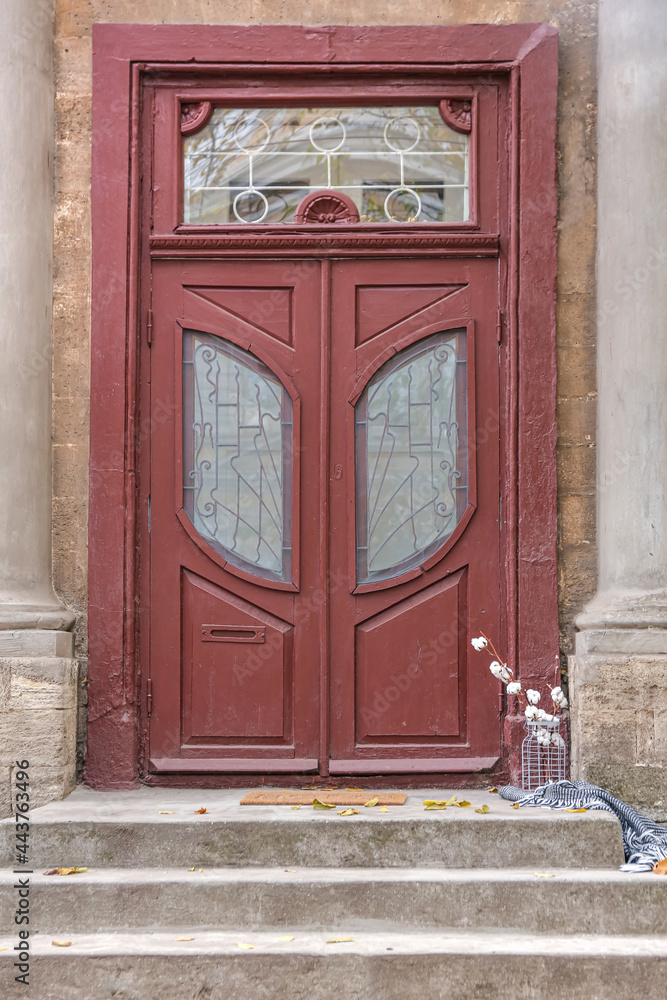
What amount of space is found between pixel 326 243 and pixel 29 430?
178 cm

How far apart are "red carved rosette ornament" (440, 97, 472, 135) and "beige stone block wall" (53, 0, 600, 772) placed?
41 cm

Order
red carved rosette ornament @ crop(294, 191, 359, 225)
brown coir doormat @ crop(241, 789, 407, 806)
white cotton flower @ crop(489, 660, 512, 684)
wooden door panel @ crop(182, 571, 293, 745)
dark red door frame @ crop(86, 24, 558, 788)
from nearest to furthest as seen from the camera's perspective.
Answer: brown coir doormat @ crop(241, 789, 407, 806) → white cotton flower @ crop(489, 660, 512, 684) → dark red door frame @ crop(86, 24, 558, 788) → wooden door panel @ crop(182, 571, 293, 745) → red carved rosette ornament @ crop(294, 191, 359, 225)

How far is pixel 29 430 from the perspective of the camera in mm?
5324

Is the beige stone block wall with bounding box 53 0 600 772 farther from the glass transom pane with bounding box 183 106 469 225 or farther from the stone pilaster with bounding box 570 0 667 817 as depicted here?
the glass transom pane with bounding box 183 106 469 225

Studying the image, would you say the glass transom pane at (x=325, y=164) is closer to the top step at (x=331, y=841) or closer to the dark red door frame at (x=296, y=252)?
the dark red door frame at (x=296, y=252)

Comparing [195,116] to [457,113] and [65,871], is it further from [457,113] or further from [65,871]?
[65,871]

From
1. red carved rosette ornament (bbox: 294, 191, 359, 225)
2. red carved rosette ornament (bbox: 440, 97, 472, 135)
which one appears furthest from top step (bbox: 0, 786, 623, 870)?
red carved rosette ornament (bbox: 440, 97, 472, 135)

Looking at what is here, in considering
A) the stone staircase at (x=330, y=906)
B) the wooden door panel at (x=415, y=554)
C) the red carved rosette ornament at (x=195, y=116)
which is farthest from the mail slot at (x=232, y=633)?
the red carved rosette ornament at (x=195, y=116)

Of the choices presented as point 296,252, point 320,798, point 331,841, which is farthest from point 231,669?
point 296,252

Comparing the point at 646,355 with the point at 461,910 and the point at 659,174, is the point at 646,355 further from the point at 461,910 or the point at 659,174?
the point at 461,910

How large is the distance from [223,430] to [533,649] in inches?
76.2

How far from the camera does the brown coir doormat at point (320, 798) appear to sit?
498 cm

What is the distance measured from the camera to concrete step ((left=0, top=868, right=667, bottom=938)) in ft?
13.8

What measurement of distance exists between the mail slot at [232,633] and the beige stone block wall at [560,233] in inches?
24.6
